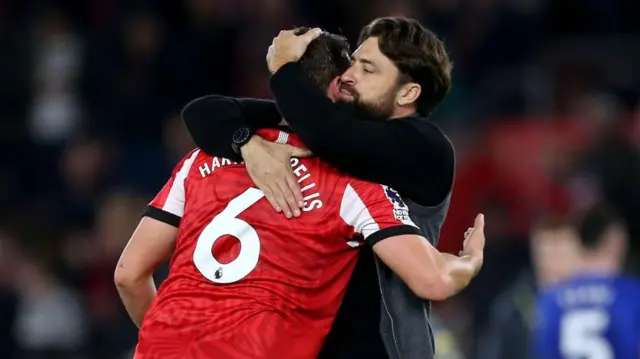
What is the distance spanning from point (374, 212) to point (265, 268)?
0.35 metres

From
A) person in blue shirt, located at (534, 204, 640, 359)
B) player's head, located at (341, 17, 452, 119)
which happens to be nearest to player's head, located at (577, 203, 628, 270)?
person in blue shirt, located at (534, 204, 640, 359)

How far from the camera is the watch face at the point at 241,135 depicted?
4.12 meters

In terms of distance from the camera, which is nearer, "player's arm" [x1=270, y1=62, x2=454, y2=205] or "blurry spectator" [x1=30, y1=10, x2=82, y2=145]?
"player's arm" [x1=270, y1=62, x2=454, y2=205]

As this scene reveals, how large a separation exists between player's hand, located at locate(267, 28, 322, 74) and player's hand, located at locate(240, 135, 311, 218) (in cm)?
24

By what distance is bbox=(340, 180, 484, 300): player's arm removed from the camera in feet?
12.6

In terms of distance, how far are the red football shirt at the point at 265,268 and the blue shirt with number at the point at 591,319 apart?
2530 millimetres

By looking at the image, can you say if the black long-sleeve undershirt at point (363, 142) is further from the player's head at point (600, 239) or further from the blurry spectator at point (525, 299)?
the blurry spectator at point (525, 299)

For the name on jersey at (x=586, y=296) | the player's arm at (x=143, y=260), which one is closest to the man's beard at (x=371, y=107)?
the player's arm at (x=143, y=260)

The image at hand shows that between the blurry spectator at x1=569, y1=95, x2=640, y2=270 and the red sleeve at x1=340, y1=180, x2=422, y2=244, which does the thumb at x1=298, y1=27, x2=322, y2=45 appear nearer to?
the red sleeve at x1=340, y1=180, x2=422, y2=244

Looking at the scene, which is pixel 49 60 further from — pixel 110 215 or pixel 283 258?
pixel 283 258

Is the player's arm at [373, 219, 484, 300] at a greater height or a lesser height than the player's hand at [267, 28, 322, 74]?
lesser

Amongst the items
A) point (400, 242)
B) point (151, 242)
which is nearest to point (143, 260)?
point (151, 242)

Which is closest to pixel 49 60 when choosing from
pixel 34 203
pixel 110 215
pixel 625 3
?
pixel 34 203

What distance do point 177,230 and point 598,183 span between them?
4.75 metres
